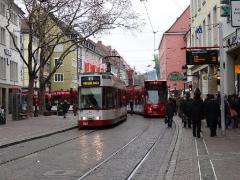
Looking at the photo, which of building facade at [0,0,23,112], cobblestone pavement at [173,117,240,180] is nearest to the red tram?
building facade at [0,0,23,112]

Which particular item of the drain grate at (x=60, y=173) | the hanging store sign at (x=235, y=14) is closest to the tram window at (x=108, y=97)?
the hanging store sign at (x=235, y=14)

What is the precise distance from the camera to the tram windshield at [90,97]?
33.7 metres

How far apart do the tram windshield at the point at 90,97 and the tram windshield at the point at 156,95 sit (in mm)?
15731

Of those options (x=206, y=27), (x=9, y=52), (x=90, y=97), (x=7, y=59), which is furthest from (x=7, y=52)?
(x=90, y=97)

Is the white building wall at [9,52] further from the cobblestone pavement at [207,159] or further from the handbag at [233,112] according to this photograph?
the cobblestone pavement at [207,159]

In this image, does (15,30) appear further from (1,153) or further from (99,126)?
(1,153)

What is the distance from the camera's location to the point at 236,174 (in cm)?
1267

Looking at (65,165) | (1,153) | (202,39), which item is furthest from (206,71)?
(65,165)

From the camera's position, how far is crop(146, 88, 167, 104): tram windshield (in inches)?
1929

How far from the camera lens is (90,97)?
111 feet

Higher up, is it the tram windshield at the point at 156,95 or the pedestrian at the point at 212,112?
the tram windshield at the point at 156,95

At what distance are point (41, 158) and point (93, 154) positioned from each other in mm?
1799

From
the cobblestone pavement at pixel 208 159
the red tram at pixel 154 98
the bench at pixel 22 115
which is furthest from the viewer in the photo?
the red tram at pixel 154 98

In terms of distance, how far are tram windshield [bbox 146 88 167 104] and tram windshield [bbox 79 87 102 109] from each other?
15731 millimetres
